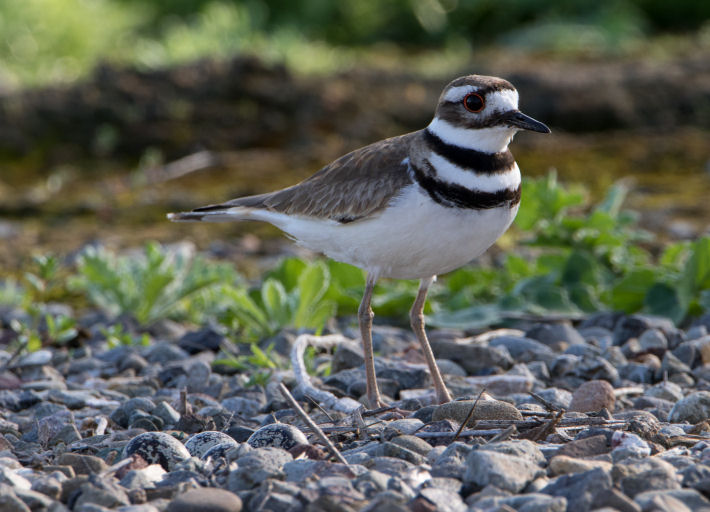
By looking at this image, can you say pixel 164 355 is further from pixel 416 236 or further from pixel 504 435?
pixel 504 435

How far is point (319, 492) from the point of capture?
2867 mm

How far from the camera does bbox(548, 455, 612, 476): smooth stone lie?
3047 mm

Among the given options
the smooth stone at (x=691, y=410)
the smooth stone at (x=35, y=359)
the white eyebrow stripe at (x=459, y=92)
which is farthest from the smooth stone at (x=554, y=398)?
the smooth stone at (x=35, y=359)

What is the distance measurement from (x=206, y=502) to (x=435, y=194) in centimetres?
156

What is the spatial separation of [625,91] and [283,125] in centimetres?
325

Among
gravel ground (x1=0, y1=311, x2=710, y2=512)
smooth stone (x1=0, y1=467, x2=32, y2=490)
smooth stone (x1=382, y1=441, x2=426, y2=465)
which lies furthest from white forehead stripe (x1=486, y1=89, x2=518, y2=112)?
smooth stone (x1=0, y1=467, x2=32, y2=490)

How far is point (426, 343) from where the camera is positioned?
4.35 metres

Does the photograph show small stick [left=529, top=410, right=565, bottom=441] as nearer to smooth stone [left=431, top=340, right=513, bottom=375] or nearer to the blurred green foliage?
smooth stone [left=431, top=340, right=513, bottom=375]

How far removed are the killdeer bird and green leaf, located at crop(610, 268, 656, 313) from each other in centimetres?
154

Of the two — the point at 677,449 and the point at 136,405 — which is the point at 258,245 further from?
the point at 677,449

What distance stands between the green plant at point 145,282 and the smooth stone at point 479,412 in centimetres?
217

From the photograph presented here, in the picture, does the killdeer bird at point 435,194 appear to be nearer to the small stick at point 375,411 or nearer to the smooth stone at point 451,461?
the small stick at point 375,411

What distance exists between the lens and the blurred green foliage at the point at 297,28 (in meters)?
11.1

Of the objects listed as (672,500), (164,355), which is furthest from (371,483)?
(164,355)
